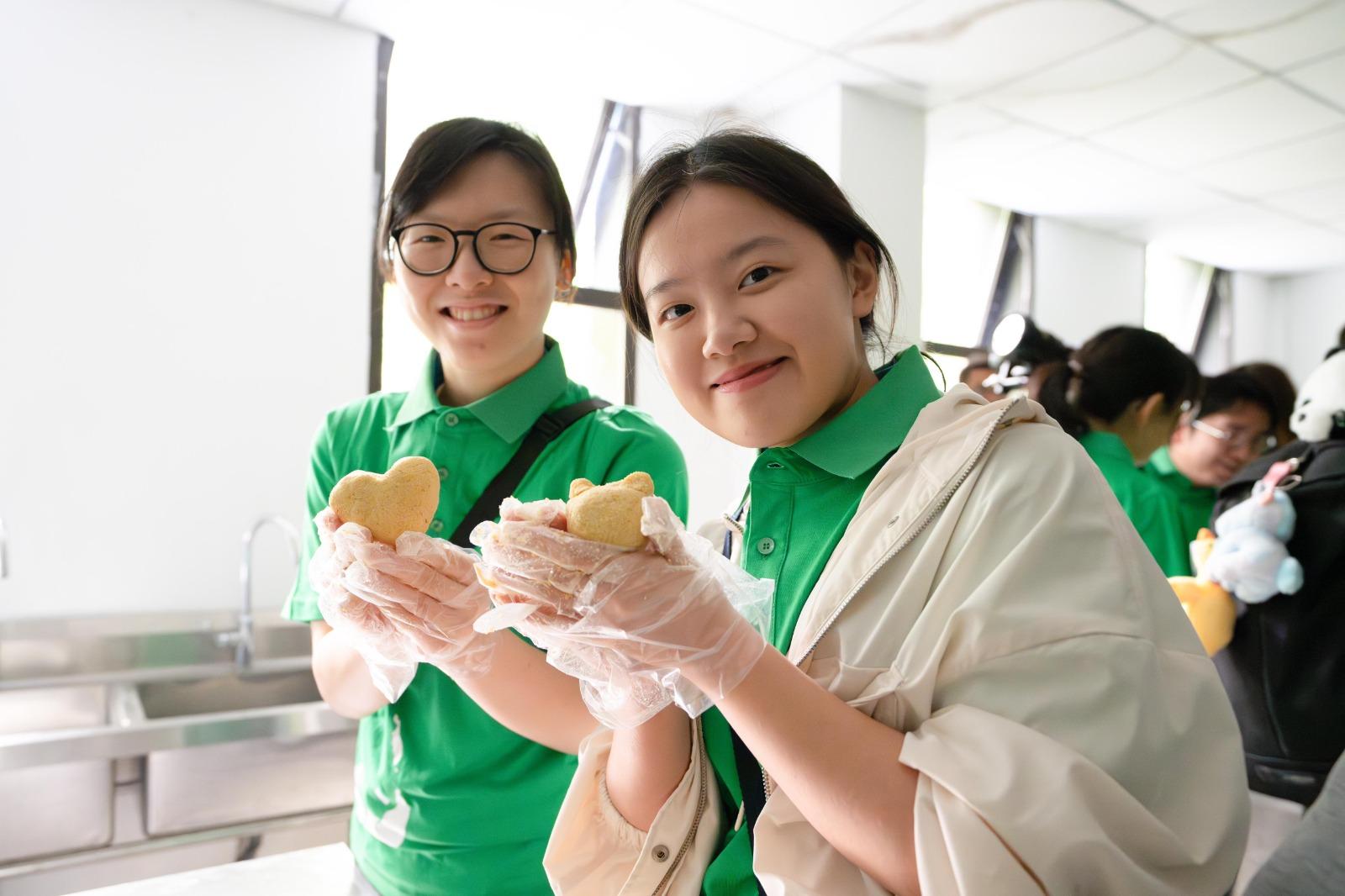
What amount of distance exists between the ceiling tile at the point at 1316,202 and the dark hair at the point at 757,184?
229 inches

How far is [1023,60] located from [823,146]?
0.91 m

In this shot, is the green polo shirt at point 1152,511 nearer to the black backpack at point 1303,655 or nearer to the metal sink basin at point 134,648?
the black backpack at point 1303,655

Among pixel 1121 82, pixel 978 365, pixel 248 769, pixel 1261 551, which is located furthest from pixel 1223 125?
pixel 248 769

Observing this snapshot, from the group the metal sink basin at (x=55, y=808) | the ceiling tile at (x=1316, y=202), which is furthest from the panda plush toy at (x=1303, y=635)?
the ceiling tile at (x=1316, y=202)

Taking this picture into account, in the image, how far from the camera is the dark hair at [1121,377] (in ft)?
7.87

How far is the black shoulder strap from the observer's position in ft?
4.15

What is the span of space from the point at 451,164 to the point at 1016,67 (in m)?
3.35

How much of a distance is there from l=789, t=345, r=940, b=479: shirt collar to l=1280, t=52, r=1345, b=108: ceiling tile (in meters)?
4.09

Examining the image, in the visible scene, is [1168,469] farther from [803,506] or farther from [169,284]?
[169,284]

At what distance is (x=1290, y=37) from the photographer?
11.6 ft

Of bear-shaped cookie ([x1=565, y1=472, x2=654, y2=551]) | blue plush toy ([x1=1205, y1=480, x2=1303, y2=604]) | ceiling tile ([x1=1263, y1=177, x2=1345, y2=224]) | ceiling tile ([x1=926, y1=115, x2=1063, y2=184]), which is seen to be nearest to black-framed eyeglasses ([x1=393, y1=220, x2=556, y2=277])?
bear-shaped cookie ([x1=565, y1=472, x2=654, y2=551])

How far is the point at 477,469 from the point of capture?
130 cm

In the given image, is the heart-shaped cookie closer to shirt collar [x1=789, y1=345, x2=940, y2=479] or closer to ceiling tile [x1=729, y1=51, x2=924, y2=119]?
shirt collar [x1=789, y1=345, x2=940, y2=479]

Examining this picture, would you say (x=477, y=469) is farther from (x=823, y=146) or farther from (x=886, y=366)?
(x=823, y=146)
